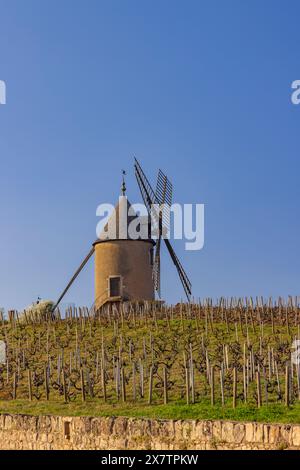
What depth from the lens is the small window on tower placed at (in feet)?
147

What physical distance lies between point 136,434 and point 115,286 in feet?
93.4

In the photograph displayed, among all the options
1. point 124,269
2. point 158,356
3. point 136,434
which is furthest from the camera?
point 124,269

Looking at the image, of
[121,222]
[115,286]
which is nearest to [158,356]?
[115,286]

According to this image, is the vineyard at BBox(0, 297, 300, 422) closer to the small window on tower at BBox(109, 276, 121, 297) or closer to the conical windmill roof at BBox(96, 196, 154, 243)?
the small window on tower at BBox(109, 276, 121, 297)

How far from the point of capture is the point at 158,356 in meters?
30.9

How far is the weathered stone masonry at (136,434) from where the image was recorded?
48.1 feet

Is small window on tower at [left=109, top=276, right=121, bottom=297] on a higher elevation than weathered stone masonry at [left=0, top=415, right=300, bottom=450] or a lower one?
higher

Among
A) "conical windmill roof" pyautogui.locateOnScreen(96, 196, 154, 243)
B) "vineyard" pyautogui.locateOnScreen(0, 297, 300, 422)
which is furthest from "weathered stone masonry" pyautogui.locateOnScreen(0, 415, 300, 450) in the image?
"conical windmill roof" pyautogui.locateOnScreen(96, 196, 154, 243)

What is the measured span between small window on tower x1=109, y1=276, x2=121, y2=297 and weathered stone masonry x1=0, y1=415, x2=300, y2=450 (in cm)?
2532

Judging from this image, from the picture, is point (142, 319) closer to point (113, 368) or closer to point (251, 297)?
point (251, 297)

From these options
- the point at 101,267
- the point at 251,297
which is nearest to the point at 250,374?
the point at 251,297

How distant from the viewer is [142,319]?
39312mm

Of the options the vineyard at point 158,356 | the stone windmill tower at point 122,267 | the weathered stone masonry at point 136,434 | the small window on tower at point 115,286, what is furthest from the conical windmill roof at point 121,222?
the weathered stone masonry at point 136,434

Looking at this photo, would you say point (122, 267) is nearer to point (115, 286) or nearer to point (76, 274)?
point (115, 286)
